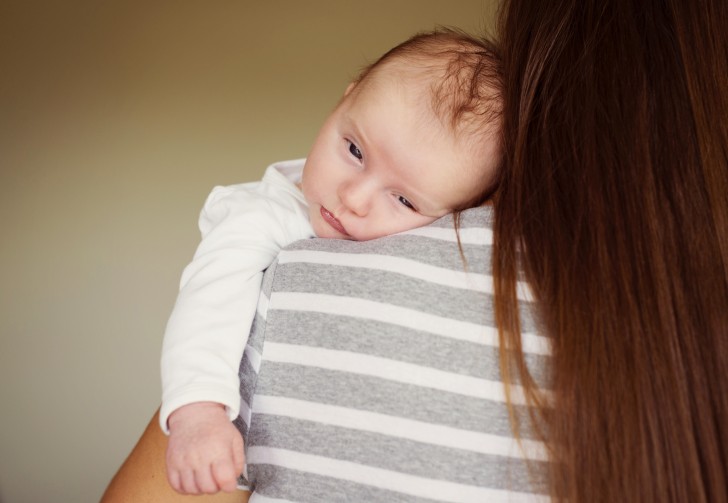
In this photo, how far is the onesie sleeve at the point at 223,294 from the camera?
75 centimetres

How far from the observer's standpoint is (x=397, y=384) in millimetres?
681

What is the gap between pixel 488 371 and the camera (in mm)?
677

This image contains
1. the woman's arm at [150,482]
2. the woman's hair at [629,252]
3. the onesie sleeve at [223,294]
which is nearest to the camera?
the woman's hair at [629,252]

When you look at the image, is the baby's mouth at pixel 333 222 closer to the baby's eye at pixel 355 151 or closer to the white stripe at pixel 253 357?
the baby's eye at pixel 355 151

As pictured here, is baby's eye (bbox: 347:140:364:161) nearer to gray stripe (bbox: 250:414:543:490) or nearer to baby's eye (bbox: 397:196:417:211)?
baby's eye (bbox: 397:196:417:211)

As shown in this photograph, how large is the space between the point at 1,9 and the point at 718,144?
2280 millimetres

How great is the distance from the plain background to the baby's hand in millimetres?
1798

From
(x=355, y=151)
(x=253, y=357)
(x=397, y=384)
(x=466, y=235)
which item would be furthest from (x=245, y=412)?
(x=355, y=151)

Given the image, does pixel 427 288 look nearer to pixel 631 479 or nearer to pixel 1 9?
A: pixel 631 479

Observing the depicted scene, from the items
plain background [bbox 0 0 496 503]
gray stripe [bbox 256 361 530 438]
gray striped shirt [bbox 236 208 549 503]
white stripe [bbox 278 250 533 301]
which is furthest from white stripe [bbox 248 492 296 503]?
plain background [bbox 0 0 496 503]

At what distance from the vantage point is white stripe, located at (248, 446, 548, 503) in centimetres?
67

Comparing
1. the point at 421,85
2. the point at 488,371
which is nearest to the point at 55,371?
the point at 421,85

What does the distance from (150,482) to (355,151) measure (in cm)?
56

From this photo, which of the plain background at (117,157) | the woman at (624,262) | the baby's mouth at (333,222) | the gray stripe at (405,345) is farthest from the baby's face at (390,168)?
the plain background at (117,157)
